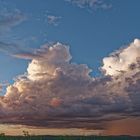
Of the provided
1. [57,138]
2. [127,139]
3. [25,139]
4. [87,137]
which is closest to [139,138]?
[127,139]

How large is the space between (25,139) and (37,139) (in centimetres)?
1901

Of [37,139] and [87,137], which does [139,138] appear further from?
[37,139]

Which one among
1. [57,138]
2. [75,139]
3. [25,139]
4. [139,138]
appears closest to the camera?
[25,139]

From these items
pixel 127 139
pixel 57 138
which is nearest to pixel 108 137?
pixel 127 139

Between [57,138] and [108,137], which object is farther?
[108,137]

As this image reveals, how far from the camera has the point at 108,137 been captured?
155m

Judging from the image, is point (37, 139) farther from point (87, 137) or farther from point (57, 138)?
point (87, 137)

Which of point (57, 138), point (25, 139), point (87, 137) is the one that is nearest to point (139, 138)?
point (87, 137)

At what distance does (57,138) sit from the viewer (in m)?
139

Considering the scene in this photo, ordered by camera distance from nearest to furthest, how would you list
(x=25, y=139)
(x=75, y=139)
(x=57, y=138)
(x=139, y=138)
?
(x=25, y=139), (x=75, y=139), (x=57, y=138), (x=139, y=138)

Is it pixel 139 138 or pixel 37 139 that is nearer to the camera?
pixel 37 139

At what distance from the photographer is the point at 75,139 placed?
12888cm

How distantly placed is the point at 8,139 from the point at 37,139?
717 inches

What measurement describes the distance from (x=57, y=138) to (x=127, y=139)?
29.9 metres
